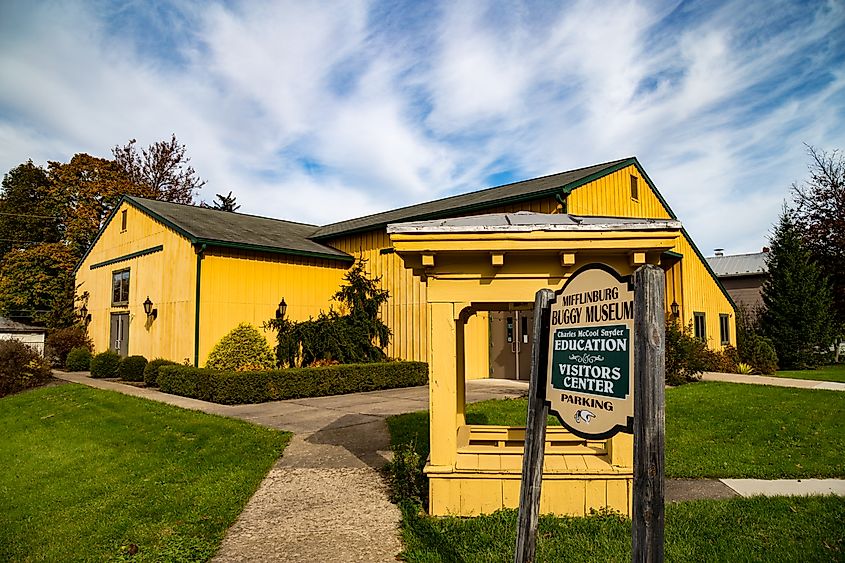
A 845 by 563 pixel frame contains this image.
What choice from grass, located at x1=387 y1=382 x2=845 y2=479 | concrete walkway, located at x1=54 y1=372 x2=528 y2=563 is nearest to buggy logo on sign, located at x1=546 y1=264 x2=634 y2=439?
concrete walkway, located at x1=54 y1=372 x2=528 y2=563

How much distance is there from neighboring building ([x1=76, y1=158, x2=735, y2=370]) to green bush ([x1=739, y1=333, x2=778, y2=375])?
106cm

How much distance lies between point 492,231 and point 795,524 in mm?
3535

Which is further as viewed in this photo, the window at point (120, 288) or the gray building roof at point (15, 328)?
the gray building roof at point (15, 328)

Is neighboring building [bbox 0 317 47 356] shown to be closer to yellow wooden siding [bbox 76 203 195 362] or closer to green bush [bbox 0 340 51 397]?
yellow wooden siding [bbox 76 203 195 362]

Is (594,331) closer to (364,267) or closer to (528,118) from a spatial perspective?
(528,118)

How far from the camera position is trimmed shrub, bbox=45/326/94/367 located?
21.6 metres

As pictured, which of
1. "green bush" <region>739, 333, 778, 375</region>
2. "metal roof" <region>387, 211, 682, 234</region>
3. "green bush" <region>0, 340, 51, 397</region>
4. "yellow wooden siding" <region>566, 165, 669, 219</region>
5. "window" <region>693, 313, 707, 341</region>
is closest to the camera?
"metal roof" <region>387, 211, 682, 234</region>

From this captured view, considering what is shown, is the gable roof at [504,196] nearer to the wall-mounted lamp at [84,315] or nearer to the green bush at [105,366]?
the green bush at [105,366]

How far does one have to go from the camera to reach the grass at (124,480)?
4.64 m

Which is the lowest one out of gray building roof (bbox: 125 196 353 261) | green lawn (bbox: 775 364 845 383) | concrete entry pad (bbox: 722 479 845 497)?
green lawn (bbox: 775 364 845 383)

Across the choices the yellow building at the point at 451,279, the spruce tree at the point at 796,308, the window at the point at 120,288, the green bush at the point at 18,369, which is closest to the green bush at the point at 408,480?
the yellow building at the point at 451,279

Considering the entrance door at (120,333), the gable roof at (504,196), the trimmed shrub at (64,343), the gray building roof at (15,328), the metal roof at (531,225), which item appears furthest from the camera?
the trimmed shrub at (64,343)

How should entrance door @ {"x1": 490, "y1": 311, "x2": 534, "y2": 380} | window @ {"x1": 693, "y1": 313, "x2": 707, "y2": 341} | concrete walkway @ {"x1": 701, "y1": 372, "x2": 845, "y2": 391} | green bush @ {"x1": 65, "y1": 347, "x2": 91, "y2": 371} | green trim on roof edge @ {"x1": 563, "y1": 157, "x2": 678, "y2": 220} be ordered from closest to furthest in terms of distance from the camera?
concrete walkway @ {"x1": 701, "y1": 372, "x2": 845, "y2": 391}
green trim on roof edge @ {"x1": 563, "y1": 157, "x2": 678, "y2": 220}
entrance door @ {"x1": 490, "y1": 311, "x2": 534, "y2": 380}
window @ {"x1": 693, "y1": 313, "x2": 707, "y2": 341}
green bush @ {"x1": 65, "y1": 347, "x2": 91, "y2": 371}

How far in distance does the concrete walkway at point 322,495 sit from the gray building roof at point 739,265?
2992 cm
